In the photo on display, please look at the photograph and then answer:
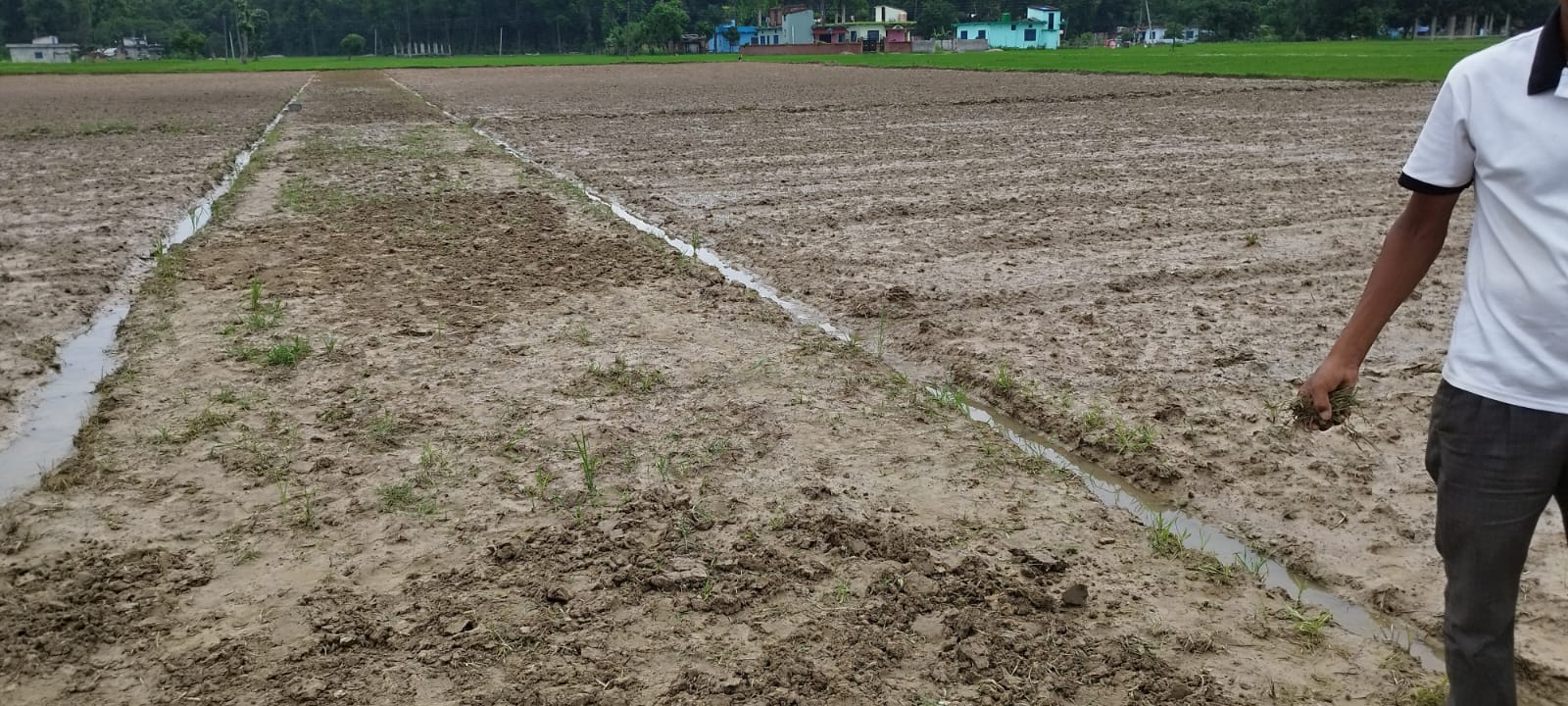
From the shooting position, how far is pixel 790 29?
318 feet

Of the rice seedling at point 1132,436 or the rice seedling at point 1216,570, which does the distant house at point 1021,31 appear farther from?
the rice seedling at point 1216,570

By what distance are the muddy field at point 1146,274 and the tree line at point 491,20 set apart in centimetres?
7722

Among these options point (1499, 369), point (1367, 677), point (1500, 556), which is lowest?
point (1367, 677)

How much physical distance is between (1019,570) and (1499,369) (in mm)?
1911

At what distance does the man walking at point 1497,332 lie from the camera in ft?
6.75

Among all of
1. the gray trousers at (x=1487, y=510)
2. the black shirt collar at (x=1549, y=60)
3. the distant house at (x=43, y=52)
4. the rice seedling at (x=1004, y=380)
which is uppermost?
the distant house at (x=43, y=52)

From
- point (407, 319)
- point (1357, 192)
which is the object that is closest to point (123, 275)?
point (407, 319)

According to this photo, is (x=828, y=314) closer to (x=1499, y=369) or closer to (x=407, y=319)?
(x=407, y=319)

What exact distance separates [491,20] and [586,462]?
12562 centimetres

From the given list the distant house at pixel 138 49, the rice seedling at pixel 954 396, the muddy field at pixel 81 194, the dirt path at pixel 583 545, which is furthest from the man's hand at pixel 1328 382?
the distant house at pixel 138 49

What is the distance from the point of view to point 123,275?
28.2ft

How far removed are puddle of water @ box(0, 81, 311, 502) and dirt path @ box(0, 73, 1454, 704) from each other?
0.62ft

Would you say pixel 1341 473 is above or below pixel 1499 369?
below

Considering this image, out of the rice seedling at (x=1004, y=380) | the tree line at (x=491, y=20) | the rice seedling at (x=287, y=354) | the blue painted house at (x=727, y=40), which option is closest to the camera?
the rice seedling at (x=1004, y=380)
